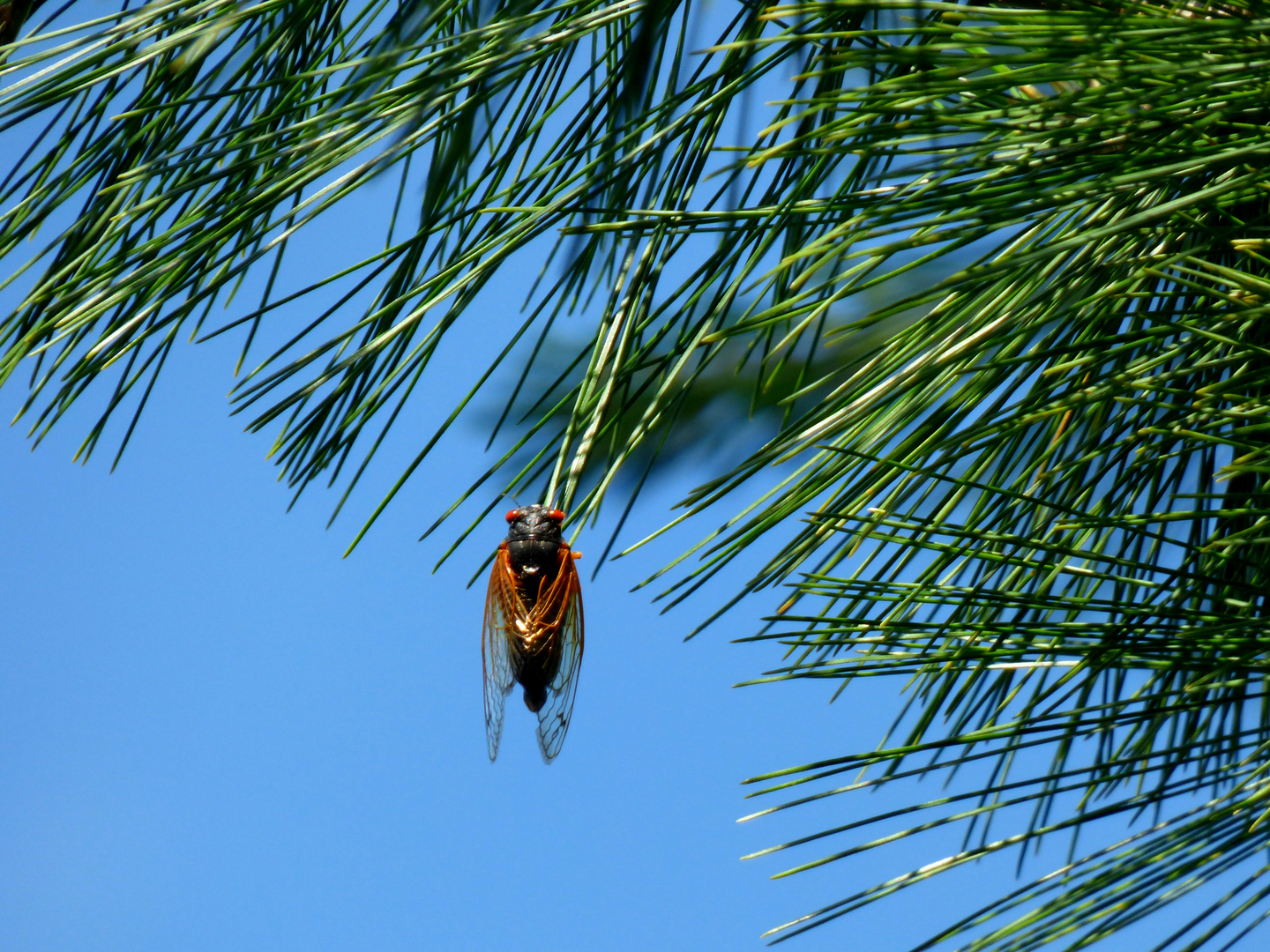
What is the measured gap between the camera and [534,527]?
59cm

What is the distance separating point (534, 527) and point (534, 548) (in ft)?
0.04

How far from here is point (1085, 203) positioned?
0.53 m

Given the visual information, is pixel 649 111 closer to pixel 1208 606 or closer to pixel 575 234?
pixel 575 234

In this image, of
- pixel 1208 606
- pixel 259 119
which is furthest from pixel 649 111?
pixel 1208 606

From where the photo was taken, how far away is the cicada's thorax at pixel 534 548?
23.2 inches

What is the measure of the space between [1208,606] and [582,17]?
1.65ft

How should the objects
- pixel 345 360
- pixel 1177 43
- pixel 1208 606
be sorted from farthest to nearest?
pixel 1208 606
pixel 345 360
pixel 1177 43

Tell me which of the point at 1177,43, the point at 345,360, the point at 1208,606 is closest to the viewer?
the point at 1177,43

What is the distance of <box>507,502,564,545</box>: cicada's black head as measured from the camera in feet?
1.93

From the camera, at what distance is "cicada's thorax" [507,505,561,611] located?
1.93 ft

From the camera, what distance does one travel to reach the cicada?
0.59 metres

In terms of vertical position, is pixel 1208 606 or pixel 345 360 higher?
pixel 345 360

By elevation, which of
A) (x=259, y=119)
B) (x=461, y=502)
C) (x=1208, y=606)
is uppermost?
(x=259, y=119)

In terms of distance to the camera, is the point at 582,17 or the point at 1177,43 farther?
the point at 582,17
